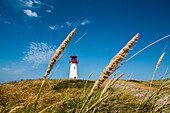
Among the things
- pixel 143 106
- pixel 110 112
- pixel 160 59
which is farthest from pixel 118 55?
pixel 110 112

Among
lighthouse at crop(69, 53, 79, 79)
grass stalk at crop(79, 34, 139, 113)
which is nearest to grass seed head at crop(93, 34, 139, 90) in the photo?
grass stalk at crop(79, 34, 139, 113)

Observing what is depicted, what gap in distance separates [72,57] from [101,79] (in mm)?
44043

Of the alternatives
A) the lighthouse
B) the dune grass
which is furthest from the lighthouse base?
the dune grass

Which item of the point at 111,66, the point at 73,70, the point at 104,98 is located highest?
the point at 73,70

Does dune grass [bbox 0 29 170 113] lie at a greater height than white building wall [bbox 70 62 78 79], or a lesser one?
lesser

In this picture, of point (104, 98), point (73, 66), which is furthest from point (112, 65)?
point (73, 66)

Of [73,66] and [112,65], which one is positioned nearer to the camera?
[112,65]

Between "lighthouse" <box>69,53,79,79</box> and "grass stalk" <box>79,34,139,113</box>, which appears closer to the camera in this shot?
"grass stalk" <box>79,34,139,113</box>

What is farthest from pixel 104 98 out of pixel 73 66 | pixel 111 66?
pixel 73 66

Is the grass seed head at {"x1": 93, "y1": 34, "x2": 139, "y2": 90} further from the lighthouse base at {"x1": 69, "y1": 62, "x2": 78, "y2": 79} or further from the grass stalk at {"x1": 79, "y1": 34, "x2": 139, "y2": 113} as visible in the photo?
the lighthouse base at {"x1": 69, "y1": 62, "x2": 78, "y2": 79}

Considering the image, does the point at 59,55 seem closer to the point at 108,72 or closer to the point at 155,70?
the point at 108,72

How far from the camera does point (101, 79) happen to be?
3.17 feet

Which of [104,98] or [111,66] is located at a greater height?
[111,66]

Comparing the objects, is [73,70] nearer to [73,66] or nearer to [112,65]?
[73,66]
